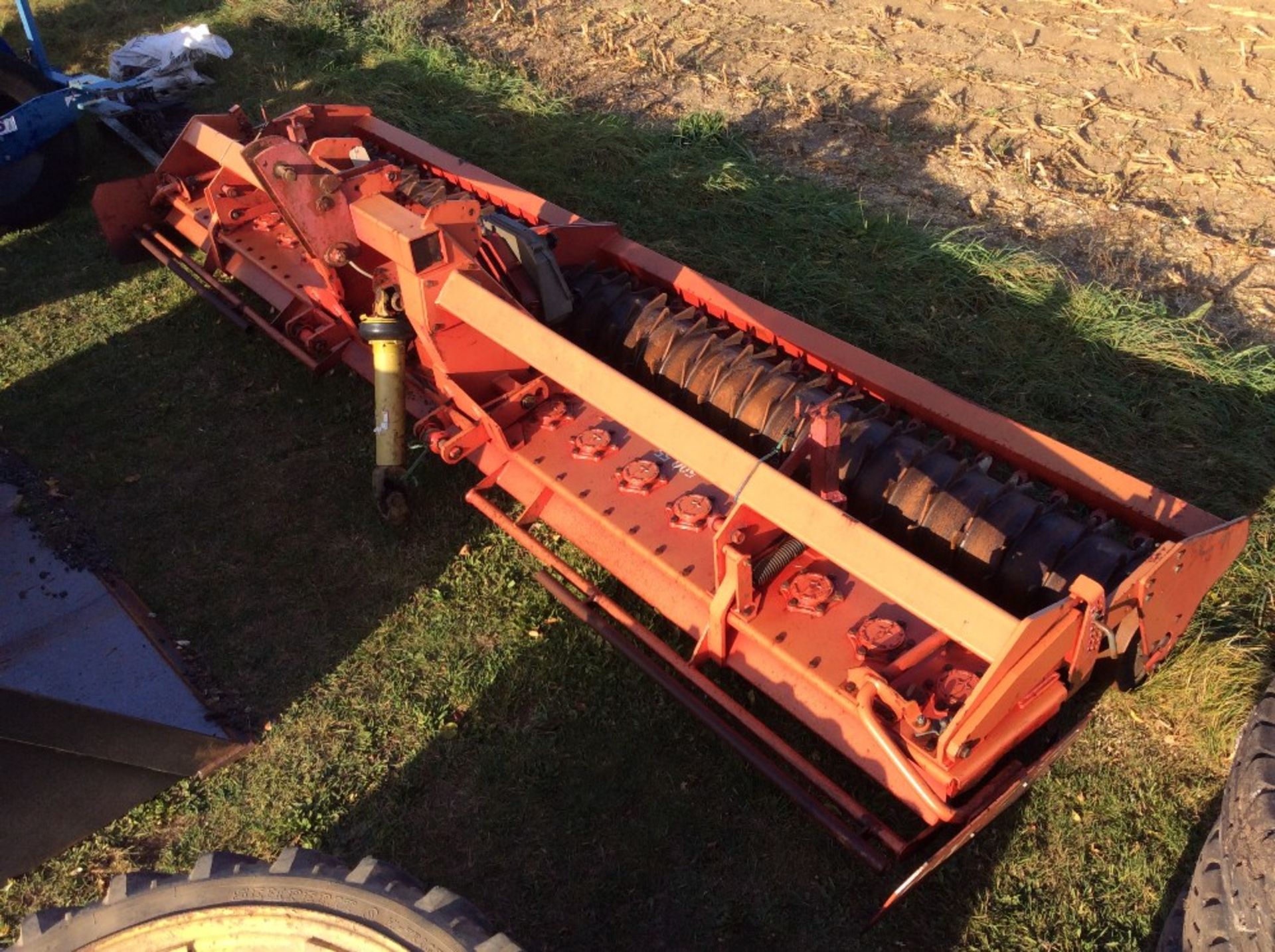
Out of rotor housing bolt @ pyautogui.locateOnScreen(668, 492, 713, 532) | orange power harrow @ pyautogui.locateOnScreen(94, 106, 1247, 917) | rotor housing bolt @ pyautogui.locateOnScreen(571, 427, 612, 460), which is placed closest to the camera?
orange power harrow @ pyautogui.locateOnScreen(94, 106, 1247, 917)

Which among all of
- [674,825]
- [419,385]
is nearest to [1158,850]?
[674,825]

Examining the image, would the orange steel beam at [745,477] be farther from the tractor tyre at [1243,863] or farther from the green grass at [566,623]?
the green grass at [566,623]

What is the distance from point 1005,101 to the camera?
25.2ft

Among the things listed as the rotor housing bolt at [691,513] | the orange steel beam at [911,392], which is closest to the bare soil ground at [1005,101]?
the orange steel beam at [911,392]

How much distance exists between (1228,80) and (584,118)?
→ 5.44 m

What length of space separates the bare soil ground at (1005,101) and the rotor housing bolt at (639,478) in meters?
3.49

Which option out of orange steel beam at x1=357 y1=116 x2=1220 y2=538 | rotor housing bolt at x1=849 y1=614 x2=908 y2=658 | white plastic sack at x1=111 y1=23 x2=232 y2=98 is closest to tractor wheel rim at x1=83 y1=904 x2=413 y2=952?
rotor housing bolt at x1=849 y1=614 x2=908 y2=658

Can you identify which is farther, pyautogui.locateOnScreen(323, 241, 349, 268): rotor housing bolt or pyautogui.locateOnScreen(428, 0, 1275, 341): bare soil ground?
pyautogui.locateOnScreen(428, 0, 1275, 341): bare soil ground

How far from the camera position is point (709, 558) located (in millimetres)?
3615

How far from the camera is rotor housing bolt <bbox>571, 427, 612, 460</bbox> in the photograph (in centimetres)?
405

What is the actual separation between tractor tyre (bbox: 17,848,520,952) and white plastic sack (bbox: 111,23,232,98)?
765cm

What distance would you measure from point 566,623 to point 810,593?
1249 millimetres

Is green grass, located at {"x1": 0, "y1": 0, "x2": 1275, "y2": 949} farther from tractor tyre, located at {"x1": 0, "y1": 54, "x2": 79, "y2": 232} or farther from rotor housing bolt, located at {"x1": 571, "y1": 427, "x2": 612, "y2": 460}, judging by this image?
rotor housing bolt, located at {"x1": 571, "y1": 427, "x2": 612, "y2": 460}

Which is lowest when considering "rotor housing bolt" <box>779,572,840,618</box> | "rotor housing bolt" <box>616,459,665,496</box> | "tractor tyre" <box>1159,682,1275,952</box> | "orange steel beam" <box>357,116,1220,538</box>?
"rotor housing bolt" <box>616,459,665,496</box>
